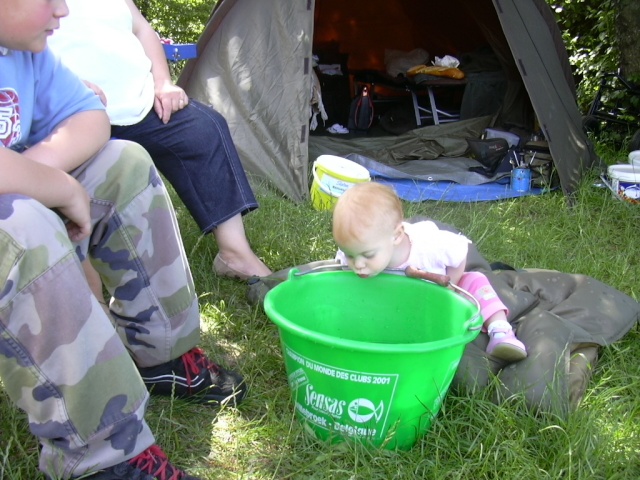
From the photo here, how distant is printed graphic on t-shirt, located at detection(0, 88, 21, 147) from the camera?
Result: 1.19 metres

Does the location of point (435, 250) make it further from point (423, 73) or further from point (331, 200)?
point (423, 73)

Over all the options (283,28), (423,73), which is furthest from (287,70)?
(423,73)

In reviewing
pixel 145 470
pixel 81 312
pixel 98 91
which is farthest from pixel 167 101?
pixel 145 470

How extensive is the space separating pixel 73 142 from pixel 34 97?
0.13 meters

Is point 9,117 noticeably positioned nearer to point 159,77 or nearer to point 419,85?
point 159,77

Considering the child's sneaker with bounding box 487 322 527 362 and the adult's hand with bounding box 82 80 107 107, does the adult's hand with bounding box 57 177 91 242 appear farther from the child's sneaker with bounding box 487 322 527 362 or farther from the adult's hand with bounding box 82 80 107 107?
the child's sneaker with bounding box 487 322 527 362

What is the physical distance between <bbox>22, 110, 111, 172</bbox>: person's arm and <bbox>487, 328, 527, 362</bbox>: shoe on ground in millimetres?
1039

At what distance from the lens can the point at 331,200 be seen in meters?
A: 2.90

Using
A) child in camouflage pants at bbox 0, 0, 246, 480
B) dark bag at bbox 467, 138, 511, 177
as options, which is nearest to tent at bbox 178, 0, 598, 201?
dark bag at bbox 467, 138, 511, 177

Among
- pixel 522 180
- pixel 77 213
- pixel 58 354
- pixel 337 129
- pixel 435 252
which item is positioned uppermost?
pixel 77 213

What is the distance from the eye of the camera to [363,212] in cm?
150

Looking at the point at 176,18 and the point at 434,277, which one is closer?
the point at 434,277

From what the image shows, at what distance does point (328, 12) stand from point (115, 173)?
4.41 m

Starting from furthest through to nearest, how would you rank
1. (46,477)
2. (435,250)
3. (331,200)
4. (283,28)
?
1. (283,28)
2. (331,200)
3. (435,250)
4. (46,477)
